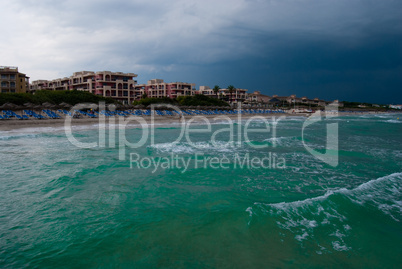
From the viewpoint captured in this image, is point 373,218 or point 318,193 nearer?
point 373,218

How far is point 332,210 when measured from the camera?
5.12m

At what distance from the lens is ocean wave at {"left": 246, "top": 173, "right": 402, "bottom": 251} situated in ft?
14.1

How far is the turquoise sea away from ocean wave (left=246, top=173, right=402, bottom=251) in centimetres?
2

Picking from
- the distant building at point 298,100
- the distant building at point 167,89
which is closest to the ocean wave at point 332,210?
the distant building at point 167,89

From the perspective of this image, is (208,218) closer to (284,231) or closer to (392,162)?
(284,231)

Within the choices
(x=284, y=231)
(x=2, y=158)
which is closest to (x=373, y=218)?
(x=284, y=231)

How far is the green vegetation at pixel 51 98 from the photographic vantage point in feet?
98.6

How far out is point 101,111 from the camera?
3388cm

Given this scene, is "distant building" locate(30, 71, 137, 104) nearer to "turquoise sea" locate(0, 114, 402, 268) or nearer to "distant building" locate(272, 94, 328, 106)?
"turquoise sea" locate(0, 114, 402, 268)

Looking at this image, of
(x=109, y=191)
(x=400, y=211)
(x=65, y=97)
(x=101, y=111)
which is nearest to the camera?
(x=400, y=211)

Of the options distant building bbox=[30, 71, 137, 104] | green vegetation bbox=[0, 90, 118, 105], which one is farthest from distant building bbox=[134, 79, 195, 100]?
green vegetation bbox=[0, 90, 118, 105]

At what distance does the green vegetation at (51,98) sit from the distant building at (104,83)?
38.9 ft

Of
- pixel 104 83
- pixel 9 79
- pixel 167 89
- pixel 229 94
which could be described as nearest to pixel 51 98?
pixel 9 79

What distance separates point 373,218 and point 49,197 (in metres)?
6.98
